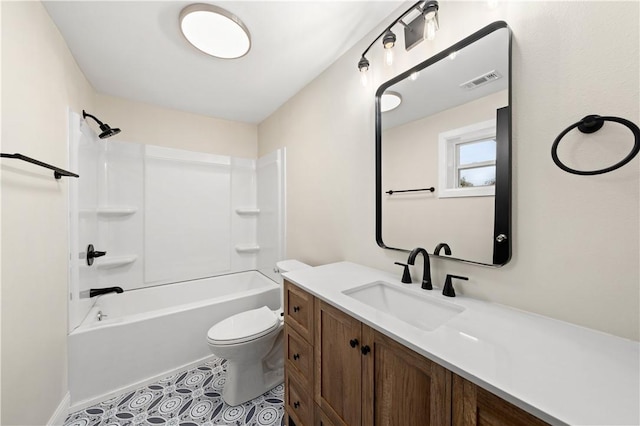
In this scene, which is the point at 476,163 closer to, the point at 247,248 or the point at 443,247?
the point at 443,247

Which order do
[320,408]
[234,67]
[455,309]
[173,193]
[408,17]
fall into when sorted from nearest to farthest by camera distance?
[455,309]
[320,408]
[408,17]
[234,67]
[173,193]

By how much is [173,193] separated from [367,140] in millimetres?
2309

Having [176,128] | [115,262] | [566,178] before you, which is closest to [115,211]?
[115,262]

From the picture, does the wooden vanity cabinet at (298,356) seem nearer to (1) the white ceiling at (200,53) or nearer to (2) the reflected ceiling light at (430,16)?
(2) the reflected ceiling light at (430,16)

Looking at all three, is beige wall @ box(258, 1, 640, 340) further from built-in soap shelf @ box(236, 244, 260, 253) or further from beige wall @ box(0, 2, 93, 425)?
built-in soap shelf @ box(236, 244, 260, 253)

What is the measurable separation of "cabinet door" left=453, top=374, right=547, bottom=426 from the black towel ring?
721 millimetres

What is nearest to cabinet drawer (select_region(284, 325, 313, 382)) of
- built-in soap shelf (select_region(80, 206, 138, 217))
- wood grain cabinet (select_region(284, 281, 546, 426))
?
wood grain cabinet (select_region(284, 281, 546, 426))

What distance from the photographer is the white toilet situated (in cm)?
160

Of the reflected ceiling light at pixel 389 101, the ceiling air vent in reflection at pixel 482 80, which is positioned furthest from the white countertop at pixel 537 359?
the reflected ceiling light at pixel 389 101

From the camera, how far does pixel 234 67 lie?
1.89 m

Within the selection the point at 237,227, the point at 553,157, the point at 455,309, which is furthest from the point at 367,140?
the point at 237,227

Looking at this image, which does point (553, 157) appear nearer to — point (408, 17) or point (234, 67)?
point (408, 17)

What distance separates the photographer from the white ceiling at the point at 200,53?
135 cm

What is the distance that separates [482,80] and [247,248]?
284cm
